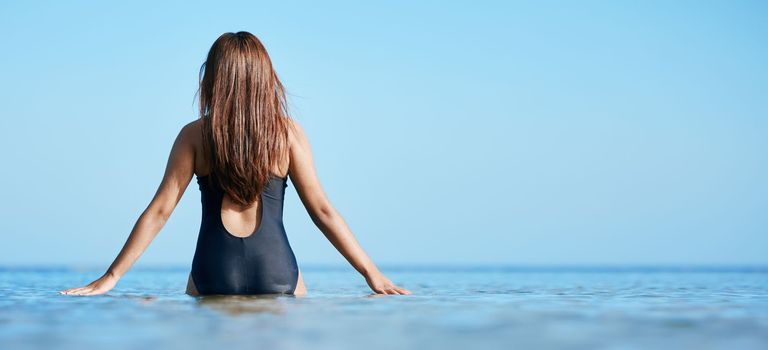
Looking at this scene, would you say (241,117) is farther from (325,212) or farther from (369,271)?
(369,271)

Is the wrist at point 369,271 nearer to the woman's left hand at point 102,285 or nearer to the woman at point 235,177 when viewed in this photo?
the woman at point 235,177

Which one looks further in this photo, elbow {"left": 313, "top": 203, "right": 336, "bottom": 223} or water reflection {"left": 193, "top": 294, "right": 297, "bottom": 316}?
elbow {"left": 313, "top": 203, "right": 336, "bottom": 223}

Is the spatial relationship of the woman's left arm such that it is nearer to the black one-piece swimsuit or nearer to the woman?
the woman

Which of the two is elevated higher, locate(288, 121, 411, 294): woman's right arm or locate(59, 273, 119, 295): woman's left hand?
locate(288, 121, 411, 294): woman's right arm

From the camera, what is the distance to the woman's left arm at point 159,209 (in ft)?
14.8

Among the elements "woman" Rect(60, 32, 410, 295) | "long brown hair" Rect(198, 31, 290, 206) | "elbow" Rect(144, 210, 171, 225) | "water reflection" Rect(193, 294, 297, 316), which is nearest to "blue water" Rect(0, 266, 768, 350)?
"water reflection" Rect(193, 294, 297, 316)

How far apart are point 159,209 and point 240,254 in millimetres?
505

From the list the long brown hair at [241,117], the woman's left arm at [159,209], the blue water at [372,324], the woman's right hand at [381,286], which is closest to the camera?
the blue water at [372,324]

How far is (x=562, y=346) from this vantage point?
8.59ft

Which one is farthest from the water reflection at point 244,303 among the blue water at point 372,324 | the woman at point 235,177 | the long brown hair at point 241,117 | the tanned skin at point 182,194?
the long brown hair at point 241,117

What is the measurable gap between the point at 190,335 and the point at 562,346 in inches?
46.8

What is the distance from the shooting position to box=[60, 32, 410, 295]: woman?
443 centimetres

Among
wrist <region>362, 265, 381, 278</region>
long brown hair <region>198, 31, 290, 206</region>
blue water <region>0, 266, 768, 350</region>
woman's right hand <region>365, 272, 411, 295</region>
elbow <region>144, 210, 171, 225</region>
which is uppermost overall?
long brown hair <region>198, 31, 290, 206</region>

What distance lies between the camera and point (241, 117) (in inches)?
175
